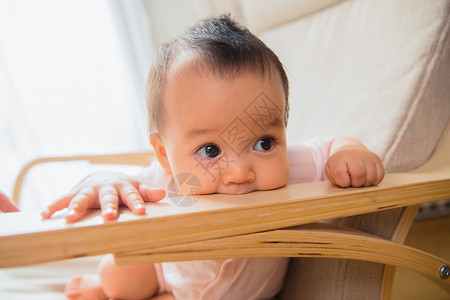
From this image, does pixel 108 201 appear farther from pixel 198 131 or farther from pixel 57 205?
pixel 198 131

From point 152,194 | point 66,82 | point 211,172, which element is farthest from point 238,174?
point 66,82

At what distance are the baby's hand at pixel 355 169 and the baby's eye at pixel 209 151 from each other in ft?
0.69

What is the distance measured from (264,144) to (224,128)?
0.33 feet

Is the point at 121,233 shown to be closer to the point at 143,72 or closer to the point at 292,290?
the point at 292,290

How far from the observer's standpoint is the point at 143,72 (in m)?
1.70

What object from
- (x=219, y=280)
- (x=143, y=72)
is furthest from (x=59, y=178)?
(x=219, y=280)

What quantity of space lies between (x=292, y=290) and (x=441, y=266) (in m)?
0.32

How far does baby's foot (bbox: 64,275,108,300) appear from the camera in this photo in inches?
28.7

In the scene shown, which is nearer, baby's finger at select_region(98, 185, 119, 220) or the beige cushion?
baby's finger at select_region(98, 185, 119, 220)

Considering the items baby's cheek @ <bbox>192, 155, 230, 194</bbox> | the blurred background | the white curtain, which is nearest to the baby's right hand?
baby's cheek @ <bbox>192, 155, 230, 194</bbox>

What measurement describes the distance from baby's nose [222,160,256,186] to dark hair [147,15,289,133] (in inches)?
6.8

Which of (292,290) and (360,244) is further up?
(360,244)

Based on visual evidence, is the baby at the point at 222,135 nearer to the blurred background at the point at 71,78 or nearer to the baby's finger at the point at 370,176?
the baby's finger at the point at 370,176

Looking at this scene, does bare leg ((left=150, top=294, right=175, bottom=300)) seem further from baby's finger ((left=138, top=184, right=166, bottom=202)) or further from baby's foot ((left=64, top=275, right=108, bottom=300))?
baby's finger ((left=138, top=184, right=166, bottom=202))
